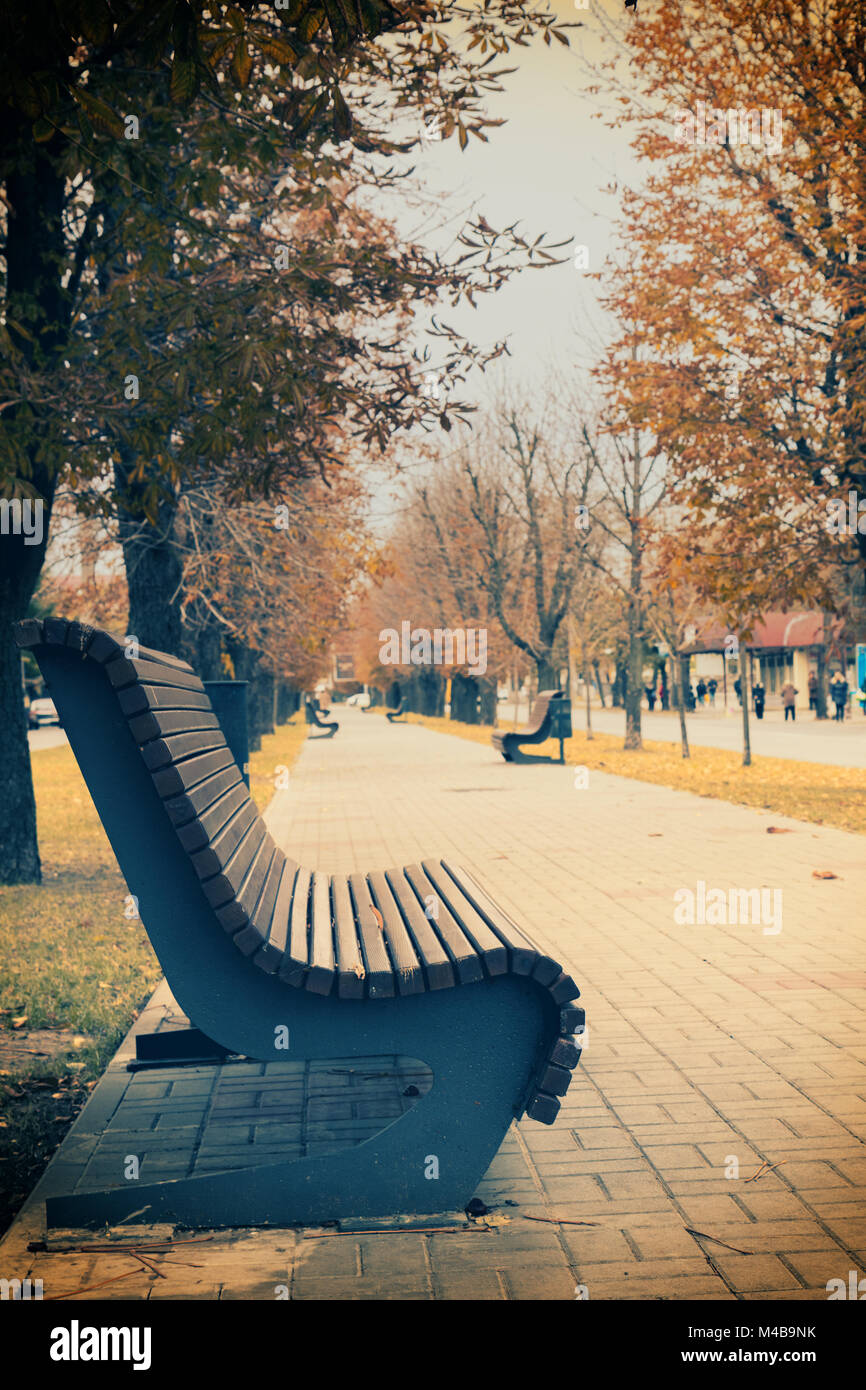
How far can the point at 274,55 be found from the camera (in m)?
3.71

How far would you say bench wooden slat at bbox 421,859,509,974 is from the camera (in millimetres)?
3305

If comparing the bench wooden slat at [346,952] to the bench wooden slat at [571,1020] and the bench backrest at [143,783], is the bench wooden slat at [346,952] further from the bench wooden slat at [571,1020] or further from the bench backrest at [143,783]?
the bench wooden slat at [571,1020]

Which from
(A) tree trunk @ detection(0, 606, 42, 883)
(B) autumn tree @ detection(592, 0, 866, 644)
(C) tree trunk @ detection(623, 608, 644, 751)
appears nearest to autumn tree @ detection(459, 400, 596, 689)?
(C) tree trunk @ detection(623, 608, 644, 751)

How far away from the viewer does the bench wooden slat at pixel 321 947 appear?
10.7 feet

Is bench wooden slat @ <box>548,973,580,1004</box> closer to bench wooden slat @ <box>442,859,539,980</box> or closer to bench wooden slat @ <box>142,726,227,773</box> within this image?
bench wooden slat @ <box>442,859,539,980</box>

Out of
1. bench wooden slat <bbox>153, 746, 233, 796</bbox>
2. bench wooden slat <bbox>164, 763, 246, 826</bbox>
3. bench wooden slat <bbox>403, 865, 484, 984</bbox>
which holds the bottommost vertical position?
bench wooden slat <bbox>403, 865, 484, 984</bbox>

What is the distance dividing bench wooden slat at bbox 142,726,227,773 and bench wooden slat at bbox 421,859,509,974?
0.96 meters

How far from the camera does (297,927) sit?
3.76 m

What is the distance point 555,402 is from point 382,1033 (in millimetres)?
29316

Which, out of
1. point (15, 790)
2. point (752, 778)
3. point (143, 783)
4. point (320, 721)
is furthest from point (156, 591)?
point (320, 721)

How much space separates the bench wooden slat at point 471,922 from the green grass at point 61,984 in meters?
1.45

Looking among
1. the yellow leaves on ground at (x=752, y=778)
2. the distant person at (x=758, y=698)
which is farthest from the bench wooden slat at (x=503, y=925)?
the distant person at (x=758, y=698)
